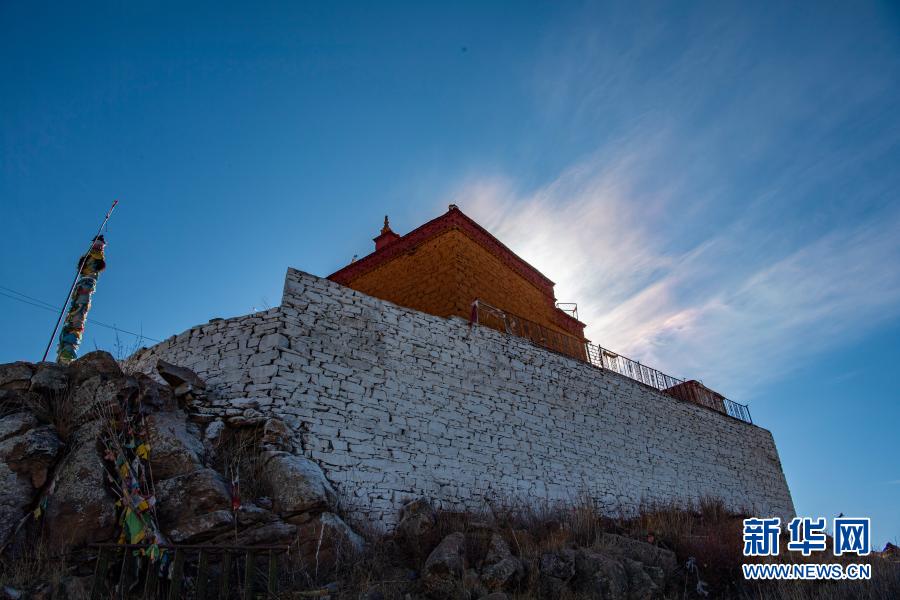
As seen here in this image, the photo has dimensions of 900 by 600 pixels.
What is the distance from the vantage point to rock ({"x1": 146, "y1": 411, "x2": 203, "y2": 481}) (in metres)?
6.32

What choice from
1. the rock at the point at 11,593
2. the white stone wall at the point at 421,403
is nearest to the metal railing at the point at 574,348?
the white stone wall at the point at 421,403

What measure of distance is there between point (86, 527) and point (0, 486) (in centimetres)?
118

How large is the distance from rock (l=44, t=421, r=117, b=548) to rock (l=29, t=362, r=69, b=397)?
150 centimetres

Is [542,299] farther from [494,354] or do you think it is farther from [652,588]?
[652,588]

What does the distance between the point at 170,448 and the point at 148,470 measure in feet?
1.11

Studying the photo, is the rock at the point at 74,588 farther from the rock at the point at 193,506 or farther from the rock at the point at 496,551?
the rock at the point at 496,551

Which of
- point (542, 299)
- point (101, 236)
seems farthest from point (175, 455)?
point (542, 299)

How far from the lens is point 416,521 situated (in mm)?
7320

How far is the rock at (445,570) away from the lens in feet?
19.0

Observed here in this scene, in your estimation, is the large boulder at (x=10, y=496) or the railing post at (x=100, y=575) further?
the large boulder at (x=10, y=496)

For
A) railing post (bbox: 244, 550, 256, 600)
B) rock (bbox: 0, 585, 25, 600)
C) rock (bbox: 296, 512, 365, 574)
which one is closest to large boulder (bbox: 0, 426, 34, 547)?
rock (bbox: 0, 585, 25, 600)

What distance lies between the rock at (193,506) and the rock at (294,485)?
2.10 ft

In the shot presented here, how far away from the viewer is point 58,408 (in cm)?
684

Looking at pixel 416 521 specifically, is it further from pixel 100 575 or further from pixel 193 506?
pixel 100 575
